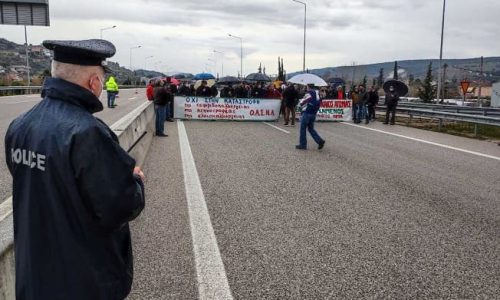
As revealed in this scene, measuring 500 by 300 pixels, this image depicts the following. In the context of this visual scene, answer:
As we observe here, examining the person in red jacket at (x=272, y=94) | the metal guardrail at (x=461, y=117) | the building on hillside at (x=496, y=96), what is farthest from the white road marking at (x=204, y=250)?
the building on hillside at (x=496, y=96)

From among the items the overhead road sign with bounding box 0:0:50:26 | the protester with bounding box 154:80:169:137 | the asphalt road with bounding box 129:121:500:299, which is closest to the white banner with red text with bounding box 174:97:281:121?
the protester with bounding box 154:80:169:137

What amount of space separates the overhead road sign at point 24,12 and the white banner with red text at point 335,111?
1765 centimetres

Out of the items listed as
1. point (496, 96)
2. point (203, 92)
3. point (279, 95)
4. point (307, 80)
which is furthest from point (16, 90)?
point (496, 96)

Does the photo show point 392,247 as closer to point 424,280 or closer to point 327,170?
point 424,280

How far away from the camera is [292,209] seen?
620 centimetres

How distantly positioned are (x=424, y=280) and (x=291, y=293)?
3.89 feet

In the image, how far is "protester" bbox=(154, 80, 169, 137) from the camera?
1446 centimetres

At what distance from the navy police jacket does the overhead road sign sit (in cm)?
2962

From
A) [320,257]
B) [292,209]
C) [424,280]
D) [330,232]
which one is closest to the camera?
[424,280]

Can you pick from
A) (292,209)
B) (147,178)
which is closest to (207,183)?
(147,178)

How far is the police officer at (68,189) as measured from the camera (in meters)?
1.84

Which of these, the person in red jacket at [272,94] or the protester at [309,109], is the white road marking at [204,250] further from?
the person in red jacket at [272,94]

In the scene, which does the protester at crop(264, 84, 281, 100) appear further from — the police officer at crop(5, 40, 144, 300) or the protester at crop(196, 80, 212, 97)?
the police officer at crop(5, 40, 144, 300)

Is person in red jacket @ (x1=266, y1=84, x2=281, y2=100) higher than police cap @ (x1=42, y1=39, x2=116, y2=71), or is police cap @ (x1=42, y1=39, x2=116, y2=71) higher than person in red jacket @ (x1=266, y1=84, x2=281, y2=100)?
police cap @ (x1=42, y1=39, x2=116, y2=71)
